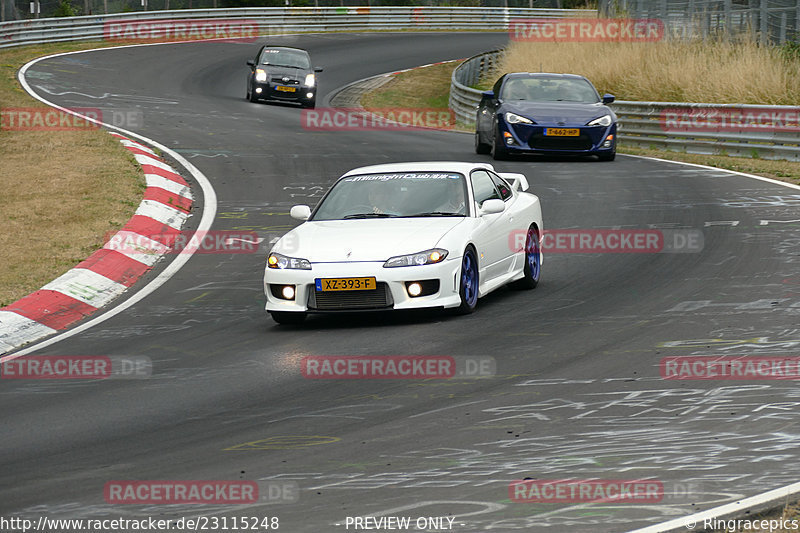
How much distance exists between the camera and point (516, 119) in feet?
69.9

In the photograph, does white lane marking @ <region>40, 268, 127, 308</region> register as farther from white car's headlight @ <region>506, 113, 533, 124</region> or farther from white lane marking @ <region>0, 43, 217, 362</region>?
white car's headlight @ <region>506, 113, 533, 124</region>

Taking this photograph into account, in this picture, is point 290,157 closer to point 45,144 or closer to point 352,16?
point 45,144

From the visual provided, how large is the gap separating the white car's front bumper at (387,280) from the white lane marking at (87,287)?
2391 millimetres

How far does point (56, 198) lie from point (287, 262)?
6886 millimetres

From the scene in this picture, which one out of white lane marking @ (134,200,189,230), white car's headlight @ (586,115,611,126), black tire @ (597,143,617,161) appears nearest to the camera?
white lane marking @ (134,200,189,230)

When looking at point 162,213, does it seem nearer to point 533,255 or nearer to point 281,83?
point 533,255

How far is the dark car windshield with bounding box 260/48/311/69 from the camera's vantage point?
3394cm

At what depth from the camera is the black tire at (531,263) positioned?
11727mm

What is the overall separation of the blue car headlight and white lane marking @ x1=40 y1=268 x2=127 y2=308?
411 inches

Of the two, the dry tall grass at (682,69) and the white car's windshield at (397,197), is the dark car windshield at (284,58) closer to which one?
the dry tall grass at (682,69)

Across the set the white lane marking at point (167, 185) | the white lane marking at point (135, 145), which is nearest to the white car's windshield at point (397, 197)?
the white lane marking at point (167, 185)

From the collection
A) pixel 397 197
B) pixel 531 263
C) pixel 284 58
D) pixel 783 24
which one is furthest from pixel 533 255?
pixel 284 58

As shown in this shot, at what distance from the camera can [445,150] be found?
22.8 metres

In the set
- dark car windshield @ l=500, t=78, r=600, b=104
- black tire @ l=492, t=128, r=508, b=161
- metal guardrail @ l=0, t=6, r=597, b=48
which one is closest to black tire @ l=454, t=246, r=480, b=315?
black tire @ l=492, t=128, r=508, b=161
